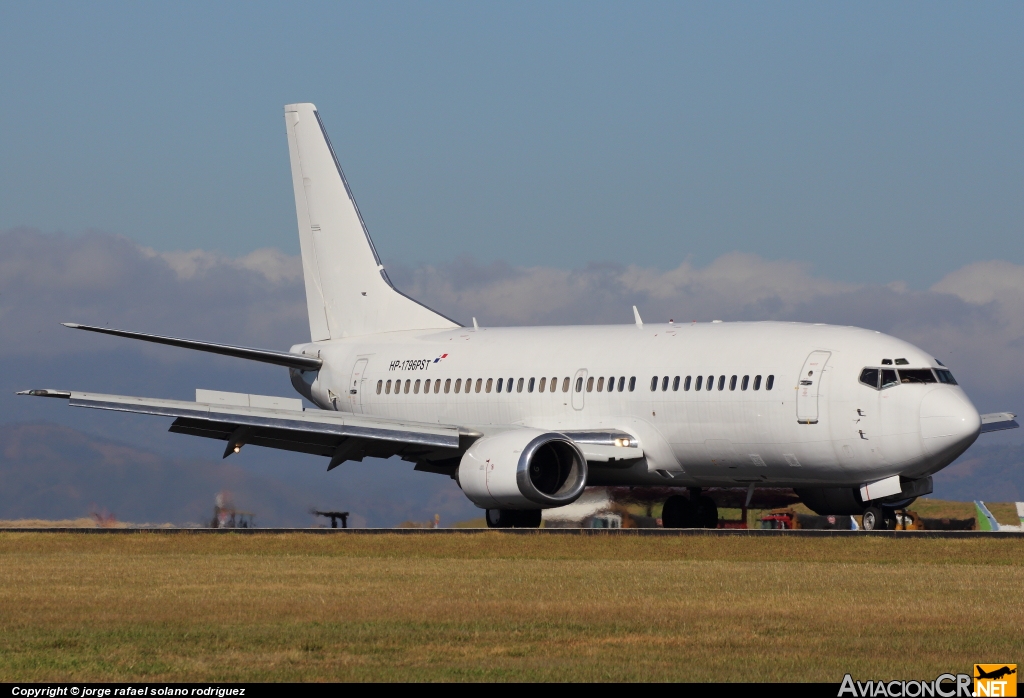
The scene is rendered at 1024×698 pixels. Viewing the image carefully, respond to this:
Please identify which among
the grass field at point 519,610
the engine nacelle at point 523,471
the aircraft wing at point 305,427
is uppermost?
the aircraft wing at point 305,427

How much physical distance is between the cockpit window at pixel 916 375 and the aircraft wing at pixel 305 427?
559 cm

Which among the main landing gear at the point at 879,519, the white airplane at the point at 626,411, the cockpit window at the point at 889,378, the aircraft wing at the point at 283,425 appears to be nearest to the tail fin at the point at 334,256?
the white airplane at the point at 626,411

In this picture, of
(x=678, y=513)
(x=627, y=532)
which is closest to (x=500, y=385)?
(x=678, y=513)

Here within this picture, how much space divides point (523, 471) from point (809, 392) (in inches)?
214

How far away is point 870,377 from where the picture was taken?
91.7 feet

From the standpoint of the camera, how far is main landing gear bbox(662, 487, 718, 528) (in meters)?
33.9

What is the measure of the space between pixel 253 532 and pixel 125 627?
1539 cm

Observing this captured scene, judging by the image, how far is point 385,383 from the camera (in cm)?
3691

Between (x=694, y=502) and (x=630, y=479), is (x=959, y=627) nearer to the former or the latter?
(x=630, y=479)

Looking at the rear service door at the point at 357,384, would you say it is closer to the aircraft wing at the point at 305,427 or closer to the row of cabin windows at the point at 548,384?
the row of cabin windows at the point at 548,384

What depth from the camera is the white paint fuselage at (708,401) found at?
27.7 m

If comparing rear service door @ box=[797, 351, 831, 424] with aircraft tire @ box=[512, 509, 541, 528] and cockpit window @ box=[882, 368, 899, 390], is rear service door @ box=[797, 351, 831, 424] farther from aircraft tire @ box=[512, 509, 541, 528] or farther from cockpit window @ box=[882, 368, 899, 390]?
aircraft tire @ box=[512, 509, 541, 528]

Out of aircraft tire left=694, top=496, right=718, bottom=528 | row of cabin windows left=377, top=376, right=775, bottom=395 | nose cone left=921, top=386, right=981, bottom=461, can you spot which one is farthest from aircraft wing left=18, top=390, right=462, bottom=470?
nose cone left=921, top=386, right=981, bottom=461

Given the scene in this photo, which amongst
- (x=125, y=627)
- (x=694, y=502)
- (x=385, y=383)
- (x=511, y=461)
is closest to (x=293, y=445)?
(x=385, y=383)
